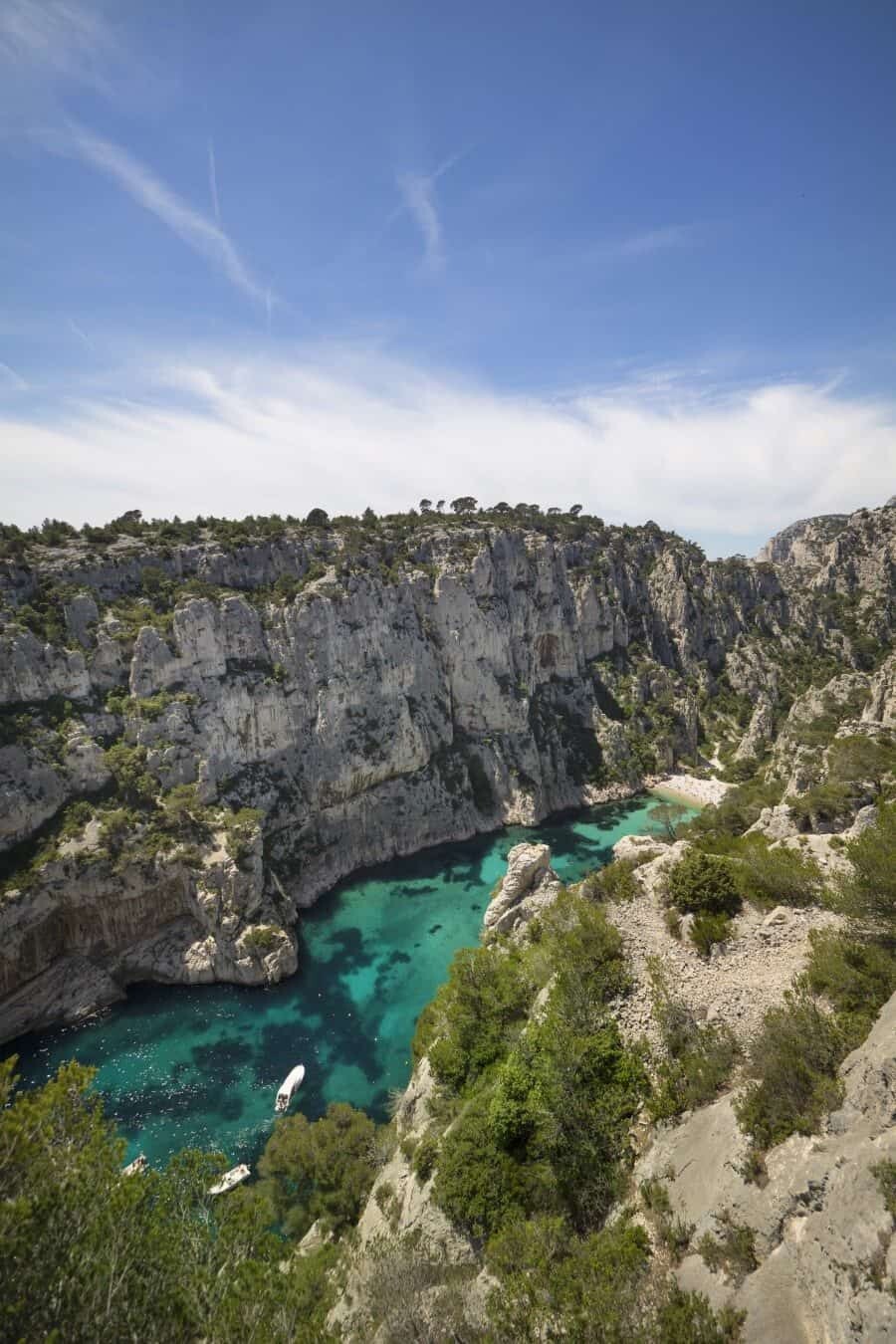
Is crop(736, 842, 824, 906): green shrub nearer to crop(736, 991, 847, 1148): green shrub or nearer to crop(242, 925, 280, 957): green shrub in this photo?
crop(736, 991, 847, 1148): green shrub

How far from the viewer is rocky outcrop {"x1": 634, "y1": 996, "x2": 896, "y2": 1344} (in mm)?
6020

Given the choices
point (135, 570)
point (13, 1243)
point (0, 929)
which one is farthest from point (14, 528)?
point (13, 1243)

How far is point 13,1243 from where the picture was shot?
22.1 feet

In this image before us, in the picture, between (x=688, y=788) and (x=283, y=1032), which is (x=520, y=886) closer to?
(x=283, y=1032)

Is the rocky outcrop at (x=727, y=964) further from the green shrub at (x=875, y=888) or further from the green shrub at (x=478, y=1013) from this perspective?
the green shrub at (x=478, y=1013)

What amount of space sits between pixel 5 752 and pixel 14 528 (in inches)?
877

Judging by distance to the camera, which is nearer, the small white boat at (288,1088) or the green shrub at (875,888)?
the green shrub at (875,888)

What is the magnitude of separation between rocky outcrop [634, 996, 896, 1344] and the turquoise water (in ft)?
61.9

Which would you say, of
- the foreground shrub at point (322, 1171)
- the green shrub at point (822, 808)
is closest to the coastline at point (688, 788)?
the green shrub at point (822, 808)

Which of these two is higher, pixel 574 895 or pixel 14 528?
pixel 14 528

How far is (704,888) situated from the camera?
15.5 meters

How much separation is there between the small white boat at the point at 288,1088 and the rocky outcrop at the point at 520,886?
10575mm

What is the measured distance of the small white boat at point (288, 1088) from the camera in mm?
22938

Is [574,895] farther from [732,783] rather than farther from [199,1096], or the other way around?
[732,783]
